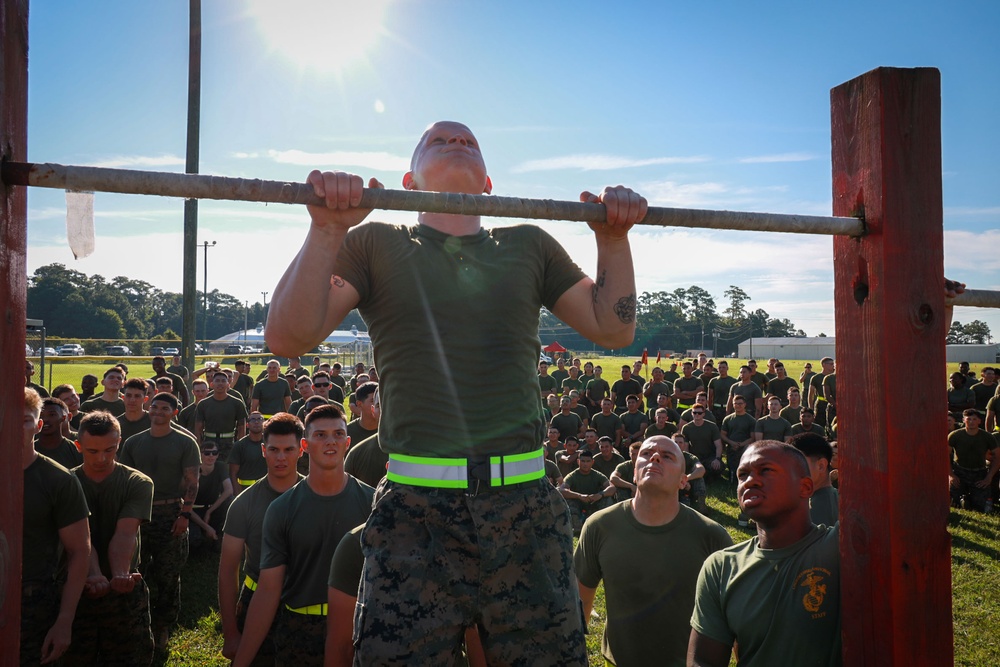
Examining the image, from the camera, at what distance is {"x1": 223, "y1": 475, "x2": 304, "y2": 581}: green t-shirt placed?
16.4 ft

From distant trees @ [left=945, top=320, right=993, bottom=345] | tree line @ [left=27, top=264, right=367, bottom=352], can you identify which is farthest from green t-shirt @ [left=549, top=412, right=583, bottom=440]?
distant trees @ [left=945, top=320, right=993, bottom=345]

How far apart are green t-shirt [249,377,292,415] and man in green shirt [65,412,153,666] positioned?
7987 millimetres

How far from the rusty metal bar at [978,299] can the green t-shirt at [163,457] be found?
7.06m

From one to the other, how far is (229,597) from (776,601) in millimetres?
3281

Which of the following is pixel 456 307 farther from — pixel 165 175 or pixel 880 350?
pixel 880 350

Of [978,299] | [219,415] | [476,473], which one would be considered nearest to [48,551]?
[476,473]

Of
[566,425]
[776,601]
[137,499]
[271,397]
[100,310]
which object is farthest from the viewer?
[100,310]

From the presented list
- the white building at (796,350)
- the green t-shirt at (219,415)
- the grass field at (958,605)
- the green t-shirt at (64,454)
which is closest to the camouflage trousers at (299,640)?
the grass field at (958,605)

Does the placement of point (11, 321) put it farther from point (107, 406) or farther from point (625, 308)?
point (107, 406)

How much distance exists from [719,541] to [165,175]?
3.82 m

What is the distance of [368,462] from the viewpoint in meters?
5.96

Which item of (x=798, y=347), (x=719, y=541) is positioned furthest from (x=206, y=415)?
(x=798, y=347)

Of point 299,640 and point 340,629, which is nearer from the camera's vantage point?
point 340,629

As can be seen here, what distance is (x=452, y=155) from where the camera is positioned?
2.15 meters
